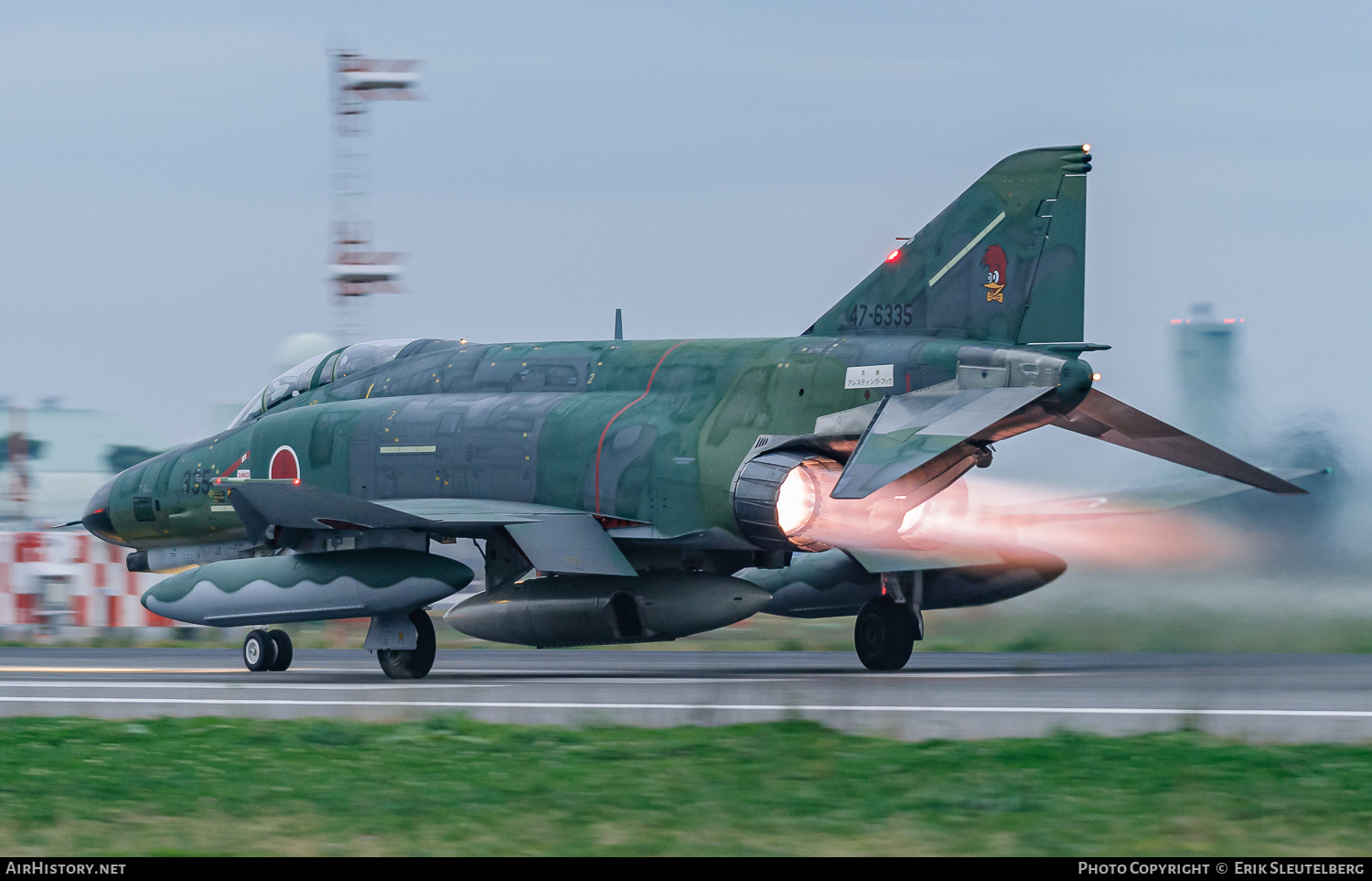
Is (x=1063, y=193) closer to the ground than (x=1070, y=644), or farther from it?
farther from it

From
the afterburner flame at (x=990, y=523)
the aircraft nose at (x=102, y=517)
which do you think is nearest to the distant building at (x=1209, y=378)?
the afterburner flame at (x=990, y=523)

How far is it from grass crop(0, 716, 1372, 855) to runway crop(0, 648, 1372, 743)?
1205 millimetres

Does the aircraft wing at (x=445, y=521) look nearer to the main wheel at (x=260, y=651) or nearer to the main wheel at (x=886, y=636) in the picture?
the main wheel at (x=260, y=651)

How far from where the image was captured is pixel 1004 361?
16391 millimetres

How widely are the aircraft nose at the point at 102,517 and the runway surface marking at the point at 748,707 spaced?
23.1ft

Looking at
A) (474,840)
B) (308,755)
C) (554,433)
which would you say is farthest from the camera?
(554,433)

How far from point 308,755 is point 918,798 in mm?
3890

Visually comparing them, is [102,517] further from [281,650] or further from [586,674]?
[586,674]

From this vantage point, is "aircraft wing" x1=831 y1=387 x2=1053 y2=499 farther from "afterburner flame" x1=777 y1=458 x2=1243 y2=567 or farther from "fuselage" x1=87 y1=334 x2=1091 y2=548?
"afterburner flame" x1=777 y1=458 x2=1243 y2=567

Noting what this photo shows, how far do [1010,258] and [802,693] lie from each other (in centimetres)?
510

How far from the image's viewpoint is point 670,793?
8.53 metres

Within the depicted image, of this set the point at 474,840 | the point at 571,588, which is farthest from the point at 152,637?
the point at 474,840

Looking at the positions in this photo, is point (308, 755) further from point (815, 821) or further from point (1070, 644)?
point (1070, 644)

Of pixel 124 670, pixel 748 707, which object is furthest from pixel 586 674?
pixel 124 670
